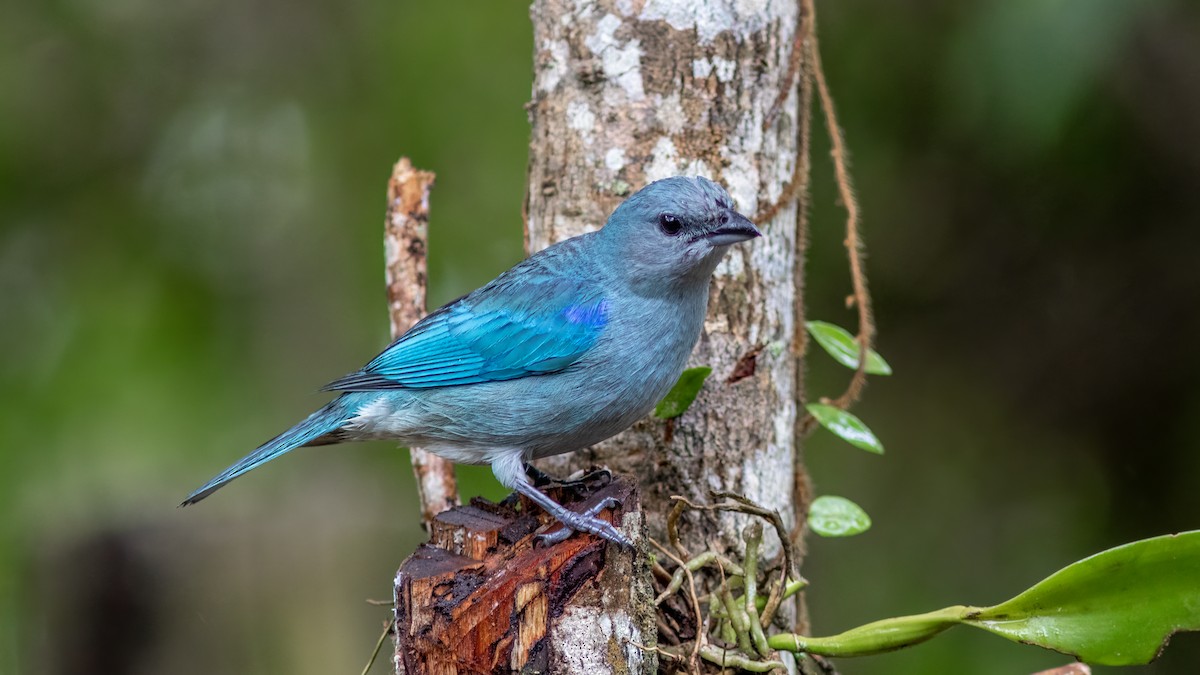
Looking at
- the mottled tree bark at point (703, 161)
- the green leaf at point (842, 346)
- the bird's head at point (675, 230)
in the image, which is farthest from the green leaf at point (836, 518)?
the bird's head at point (675, 230)

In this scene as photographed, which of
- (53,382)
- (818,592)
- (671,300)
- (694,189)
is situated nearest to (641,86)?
(694,189)

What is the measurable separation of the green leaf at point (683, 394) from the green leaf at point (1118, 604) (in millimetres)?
1006

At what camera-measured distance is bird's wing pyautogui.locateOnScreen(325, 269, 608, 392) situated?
3428 mm

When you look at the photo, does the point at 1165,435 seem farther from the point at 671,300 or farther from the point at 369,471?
the point at 369,471

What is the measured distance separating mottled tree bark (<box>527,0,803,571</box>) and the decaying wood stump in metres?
0.69

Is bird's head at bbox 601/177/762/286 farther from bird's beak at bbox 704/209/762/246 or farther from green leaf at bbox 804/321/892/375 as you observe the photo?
green leaf at bbox 804/321/892/375

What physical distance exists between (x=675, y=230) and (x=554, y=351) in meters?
0.52

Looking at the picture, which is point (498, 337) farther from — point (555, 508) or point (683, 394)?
point (555, 508)

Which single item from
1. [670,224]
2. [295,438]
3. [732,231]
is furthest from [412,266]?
[732,231]

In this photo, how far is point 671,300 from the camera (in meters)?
3.42

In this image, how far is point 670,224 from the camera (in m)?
3.32

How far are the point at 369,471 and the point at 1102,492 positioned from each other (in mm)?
3556

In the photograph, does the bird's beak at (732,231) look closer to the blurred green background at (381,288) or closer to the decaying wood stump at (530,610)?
the decaying wood stump at (530,610)

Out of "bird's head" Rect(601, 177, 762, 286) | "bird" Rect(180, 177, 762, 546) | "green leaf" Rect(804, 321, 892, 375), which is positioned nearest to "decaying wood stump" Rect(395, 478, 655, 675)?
"bird" Rect(180, 177, 762, 546)
